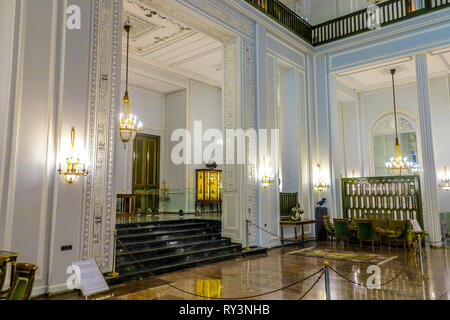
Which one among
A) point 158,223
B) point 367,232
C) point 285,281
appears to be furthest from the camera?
point 367,232

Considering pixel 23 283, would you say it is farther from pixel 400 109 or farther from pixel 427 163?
pixel 400 109

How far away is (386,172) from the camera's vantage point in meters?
15.2

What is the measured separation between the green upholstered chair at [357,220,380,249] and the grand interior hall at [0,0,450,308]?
0.03 metres

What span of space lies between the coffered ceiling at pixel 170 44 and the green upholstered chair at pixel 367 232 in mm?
7230

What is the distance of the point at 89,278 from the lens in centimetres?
446

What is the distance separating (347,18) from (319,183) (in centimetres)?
575

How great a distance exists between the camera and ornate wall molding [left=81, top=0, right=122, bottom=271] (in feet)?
19.7

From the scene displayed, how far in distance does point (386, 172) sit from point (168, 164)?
9379 mm

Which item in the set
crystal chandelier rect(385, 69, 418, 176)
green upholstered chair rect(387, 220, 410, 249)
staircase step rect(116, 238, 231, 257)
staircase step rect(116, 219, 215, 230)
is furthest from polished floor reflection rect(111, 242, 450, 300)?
crystal chandelier rect(385, 69, 418, 176)

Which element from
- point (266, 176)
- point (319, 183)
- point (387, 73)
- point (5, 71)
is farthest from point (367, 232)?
point (5, 71)

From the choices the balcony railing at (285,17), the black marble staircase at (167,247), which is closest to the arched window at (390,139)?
the balcony railing at (285,17)

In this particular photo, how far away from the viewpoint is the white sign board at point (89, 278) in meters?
4.35

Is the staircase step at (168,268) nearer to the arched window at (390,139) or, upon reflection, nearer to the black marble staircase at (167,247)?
the black marble staircase at (167,247)
